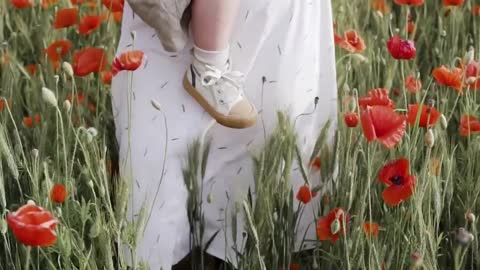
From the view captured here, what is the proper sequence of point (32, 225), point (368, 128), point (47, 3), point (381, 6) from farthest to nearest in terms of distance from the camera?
point (381, 6) → point (47, 3) → point (368, 128) → point (32, 225)

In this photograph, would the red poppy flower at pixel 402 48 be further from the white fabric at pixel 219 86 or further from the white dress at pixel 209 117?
the white fabric at pixel 219 86

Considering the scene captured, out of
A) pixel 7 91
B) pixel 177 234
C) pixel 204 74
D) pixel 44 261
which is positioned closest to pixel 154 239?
pixel 177 234

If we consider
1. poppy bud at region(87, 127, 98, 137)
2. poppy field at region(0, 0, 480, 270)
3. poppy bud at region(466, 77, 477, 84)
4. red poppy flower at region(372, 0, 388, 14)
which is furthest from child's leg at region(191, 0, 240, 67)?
red poppy flower at region(372, 0, 388, 14)

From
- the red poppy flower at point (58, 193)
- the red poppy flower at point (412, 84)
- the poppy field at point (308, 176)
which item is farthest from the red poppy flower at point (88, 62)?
the red poppy flower at point (412, 84)

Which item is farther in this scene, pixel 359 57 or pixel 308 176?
pixel 359 57

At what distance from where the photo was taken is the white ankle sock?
1690mm

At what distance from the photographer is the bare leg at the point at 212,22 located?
1656mm

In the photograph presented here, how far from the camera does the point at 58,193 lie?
1.60 meters

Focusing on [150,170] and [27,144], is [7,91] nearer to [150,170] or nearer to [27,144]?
[27,144]

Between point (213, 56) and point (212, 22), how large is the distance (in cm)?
6

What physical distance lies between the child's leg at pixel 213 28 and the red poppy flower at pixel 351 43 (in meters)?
0.35

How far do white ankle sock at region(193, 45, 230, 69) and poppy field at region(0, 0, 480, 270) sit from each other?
10cm

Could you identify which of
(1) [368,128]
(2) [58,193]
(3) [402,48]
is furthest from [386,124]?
(2) [58,193]

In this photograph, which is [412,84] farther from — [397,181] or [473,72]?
[397,181]
